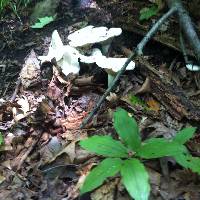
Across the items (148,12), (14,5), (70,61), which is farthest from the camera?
(14,5)

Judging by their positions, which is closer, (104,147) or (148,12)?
(104,147)

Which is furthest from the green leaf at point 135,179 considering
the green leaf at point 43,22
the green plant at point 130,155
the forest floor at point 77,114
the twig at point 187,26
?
the green leaf at point 43,22

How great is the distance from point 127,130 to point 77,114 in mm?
891

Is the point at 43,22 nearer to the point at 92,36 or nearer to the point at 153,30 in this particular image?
the point at 92,36

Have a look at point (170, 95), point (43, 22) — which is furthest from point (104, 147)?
point (43, 22)

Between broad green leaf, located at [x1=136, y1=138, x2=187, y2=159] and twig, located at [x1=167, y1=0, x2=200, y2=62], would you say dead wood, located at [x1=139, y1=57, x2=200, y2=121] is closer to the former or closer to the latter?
twig, located at [x1=167, y1=0, x2=200, y2=62]

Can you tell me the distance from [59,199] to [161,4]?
2315 millimetres

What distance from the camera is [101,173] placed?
239cm

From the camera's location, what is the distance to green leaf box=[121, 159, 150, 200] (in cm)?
222

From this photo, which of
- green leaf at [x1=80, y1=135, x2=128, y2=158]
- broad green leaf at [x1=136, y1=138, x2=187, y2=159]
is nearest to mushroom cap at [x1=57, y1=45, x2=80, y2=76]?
green leaf at [x1=80, y1=135, x2=128, y2=158]

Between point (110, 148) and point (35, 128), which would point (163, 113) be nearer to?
point (110, 148)

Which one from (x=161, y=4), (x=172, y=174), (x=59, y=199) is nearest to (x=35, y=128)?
(x=59, y=199)

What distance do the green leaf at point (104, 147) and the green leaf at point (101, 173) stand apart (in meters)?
0.07

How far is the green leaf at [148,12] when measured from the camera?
12.9 ft
